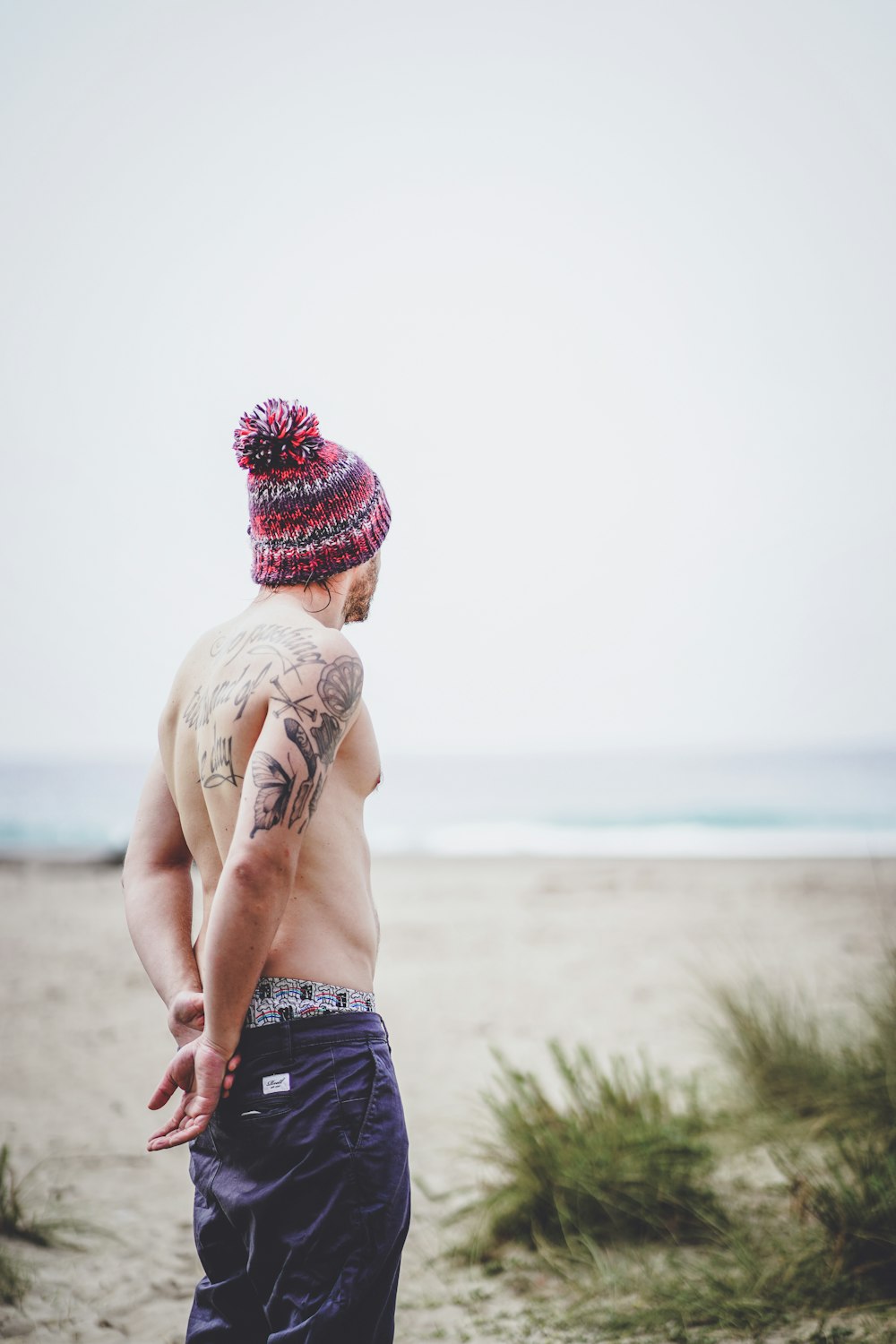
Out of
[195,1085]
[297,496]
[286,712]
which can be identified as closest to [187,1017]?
[195,1085]

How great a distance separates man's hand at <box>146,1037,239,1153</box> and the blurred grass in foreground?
6.03ft

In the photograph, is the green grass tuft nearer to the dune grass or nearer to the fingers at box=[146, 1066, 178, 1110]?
the dune grass

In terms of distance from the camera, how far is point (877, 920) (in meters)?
10.1

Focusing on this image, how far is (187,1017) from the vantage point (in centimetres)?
182

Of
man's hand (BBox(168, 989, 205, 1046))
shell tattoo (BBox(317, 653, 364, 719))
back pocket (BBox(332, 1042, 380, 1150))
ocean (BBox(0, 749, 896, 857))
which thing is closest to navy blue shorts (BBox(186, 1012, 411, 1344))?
back pocket (BBox(332, 1042, 380, 1150))

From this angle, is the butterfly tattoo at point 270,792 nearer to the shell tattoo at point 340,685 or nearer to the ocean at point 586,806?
the shell tattoo at point 340,685

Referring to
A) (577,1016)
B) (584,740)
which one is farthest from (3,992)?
(584,740)

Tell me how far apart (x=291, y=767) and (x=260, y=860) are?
6.4 inches

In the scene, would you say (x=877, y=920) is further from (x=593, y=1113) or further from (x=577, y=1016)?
(x=593, y=1113)

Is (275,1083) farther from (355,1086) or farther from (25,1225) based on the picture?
(25,1225)

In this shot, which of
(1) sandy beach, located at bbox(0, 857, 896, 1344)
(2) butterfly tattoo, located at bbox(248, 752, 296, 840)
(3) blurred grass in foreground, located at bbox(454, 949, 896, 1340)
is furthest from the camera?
(1) sandy beach, located at bbox(0, 857, 896, 1344)

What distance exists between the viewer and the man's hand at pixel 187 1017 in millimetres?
1811

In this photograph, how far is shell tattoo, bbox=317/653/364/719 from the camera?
1693 mm

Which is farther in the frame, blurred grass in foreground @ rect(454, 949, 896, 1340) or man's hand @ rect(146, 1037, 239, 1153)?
blurred grass in foreground @ rect(454, 949, 896, 1340)
